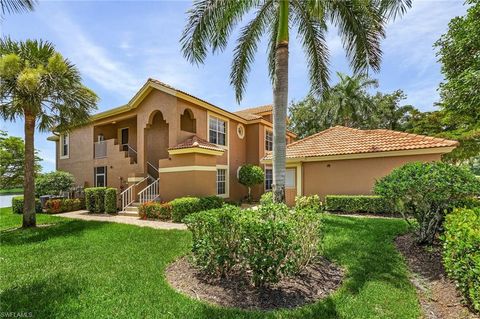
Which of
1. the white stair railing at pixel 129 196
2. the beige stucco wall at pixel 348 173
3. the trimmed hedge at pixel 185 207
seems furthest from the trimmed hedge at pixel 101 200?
the beige stucco wall at pixel 348 173

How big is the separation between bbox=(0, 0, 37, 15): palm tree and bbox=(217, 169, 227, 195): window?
13.2 meters

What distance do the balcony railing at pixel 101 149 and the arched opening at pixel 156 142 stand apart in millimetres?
3495

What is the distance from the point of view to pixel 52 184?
17422 mm

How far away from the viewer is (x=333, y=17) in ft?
31.2

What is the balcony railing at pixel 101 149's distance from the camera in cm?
1892

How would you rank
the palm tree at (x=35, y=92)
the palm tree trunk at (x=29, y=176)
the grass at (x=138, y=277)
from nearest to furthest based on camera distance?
the grass at (x=138, y=277) → the palm tree at (x=35, y=92) → the palm tree trunk at (x=29, y=176)

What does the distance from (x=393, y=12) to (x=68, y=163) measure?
2349 centimetres

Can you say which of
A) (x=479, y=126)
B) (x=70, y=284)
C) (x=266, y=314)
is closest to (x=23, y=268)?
(x=70, y=284)

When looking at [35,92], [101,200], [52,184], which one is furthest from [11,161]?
[35,92]

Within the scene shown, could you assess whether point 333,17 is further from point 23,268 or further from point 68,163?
point 68,163

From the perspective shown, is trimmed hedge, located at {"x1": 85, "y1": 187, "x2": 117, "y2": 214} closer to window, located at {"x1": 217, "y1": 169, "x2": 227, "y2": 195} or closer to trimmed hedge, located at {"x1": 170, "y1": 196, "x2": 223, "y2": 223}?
trimmed hedge, located at {"x1": 170, "y1": 196, "x2": 223, "y2": 223}

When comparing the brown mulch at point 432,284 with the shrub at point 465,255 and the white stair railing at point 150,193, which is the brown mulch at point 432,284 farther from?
the white stair railing at point 150,193

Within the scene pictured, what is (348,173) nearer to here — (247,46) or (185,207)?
(247,46)

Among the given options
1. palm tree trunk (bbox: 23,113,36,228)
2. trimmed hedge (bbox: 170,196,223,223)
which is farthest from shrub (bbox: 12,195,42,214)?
trimmed hedge (bbox: 170,196,223,223)
